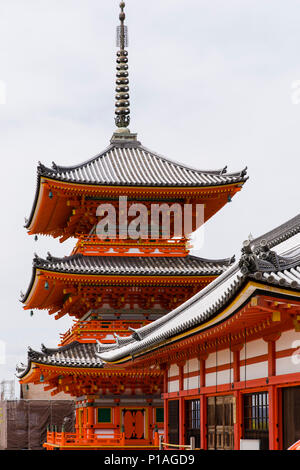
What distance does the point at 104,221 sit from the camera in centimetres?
3588

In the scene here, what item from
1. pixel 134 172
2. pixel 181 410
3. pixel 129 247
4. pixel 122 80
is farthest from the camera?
pixel 122 80

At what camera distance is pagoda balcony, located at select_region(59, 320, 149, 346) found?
34531 mm

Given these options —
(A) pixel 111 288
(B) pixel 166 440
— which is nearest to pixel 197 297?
(B) pixel 166 440

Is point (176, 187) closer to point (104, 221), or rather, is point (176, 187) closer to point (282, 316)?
point (104, 221)

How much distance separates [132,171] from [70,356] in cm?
884

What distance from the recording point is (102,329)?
113ft

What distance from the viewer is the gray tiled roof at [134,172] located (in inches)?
1390

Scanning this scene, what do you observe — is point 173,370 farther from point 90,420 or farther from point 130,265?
point 130,265

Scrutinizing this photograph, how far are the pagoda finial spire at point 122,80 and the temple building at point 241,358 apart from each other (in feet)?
52.5

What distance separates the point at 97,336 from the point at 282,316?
1964 centimetres

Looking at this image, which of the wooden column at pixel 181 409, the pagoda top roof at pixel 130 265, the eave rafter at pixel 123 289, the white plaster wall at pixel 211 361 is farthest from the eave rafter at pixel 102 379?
the white plaster wall at pixel 211 361

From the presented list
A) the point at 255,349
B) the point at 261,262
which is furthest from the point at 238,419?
the point at 261,262

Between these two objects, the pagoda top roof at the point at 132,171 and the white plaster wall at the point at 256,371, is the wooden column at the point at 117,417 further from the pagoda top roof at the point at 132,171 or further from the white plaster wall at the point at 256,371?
the white plaster wall at the point at 256,371

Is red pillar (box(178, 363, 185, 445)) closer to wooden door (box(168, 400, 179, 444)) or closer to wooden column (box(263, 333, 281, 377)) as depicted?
wooden door (box(168, 400, 179, 444))
